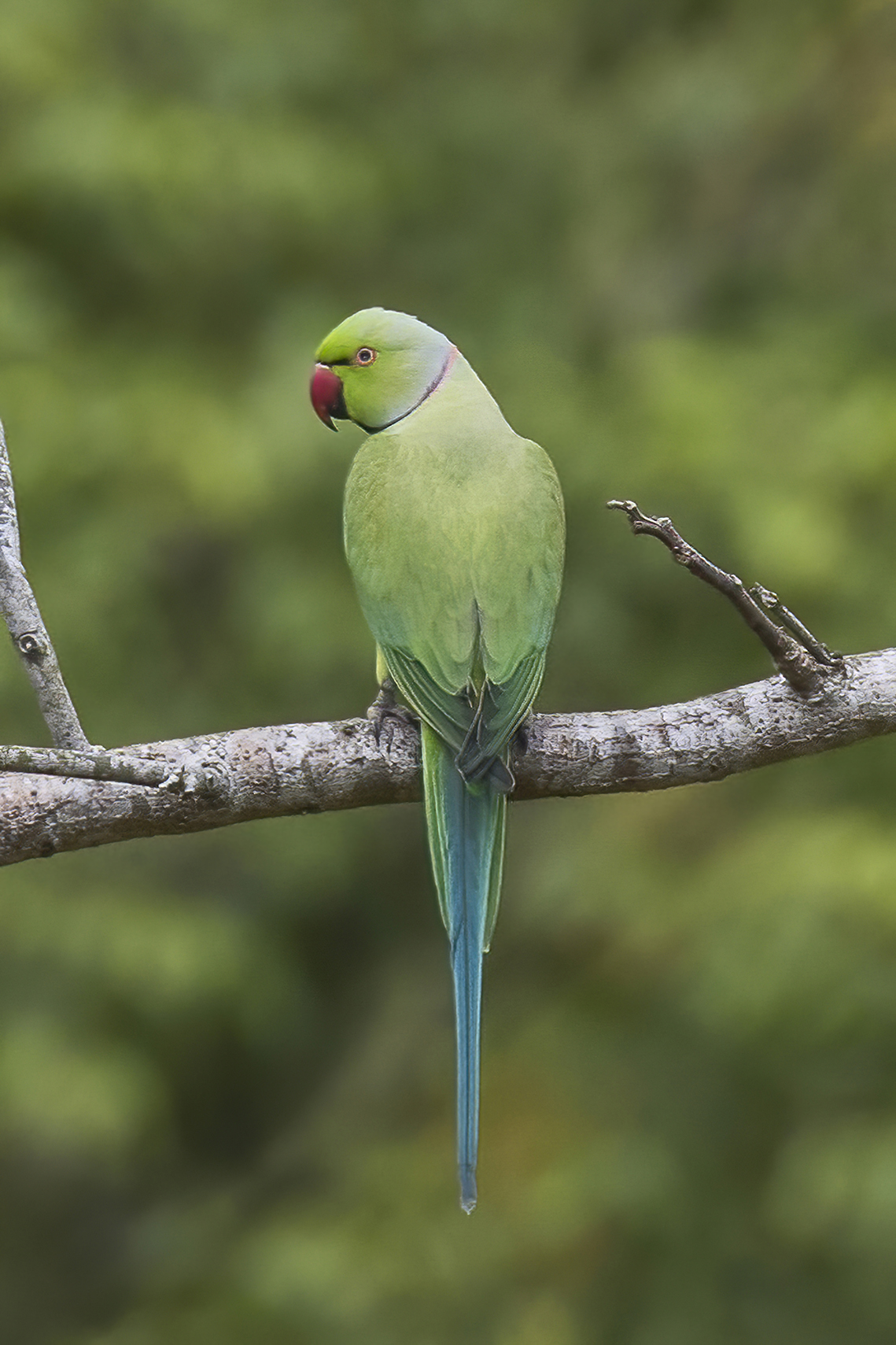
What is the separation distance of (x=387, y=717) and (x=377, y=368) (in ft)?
2.02

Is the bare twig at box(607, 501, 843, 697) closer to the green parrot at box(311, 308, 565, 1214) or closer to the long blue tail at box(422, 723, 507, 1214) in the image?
the green parrot at box(311, 308, 565, 1214)

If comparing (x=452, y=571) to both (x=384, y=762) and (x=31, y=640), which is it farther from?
(x=31, y=640)

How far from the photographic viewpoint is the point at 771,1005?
15.5 ft

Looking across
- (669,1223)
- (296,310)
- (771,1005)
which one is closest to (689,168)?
(296,310)

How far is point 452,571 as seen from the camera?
2447 millimetres

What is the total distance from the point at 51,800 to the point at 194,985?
3.65 m

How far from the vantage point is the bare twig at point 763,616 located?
2.09 meters

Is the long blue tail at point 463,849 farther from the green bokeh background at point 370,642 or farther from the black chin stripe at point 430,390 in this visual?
the green bokeh background at point 370,642

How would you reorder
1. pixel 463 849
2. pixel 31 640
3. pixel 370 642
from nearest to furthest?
pixel 31 640 < pixel 463 849 < pixel 370 642

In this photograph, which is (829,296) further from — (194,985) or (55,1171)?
(55,1171)

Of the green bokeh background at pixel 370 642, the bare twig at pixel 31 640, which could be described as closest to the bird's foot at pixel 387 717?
the bare twig at pixel 31 640

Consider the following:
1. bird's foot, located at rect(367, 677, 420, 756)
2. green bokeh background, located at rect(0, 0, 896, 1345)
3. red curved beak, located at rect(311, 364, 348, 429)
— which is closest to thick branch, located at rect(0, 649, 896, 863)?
bird's foot, located at rect(367, 677, 420, 756)

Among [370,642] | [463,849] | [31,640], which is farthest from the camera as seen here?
[370,642]

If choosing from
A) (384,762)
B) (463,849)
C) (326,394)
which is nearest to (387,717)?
(384,762)
